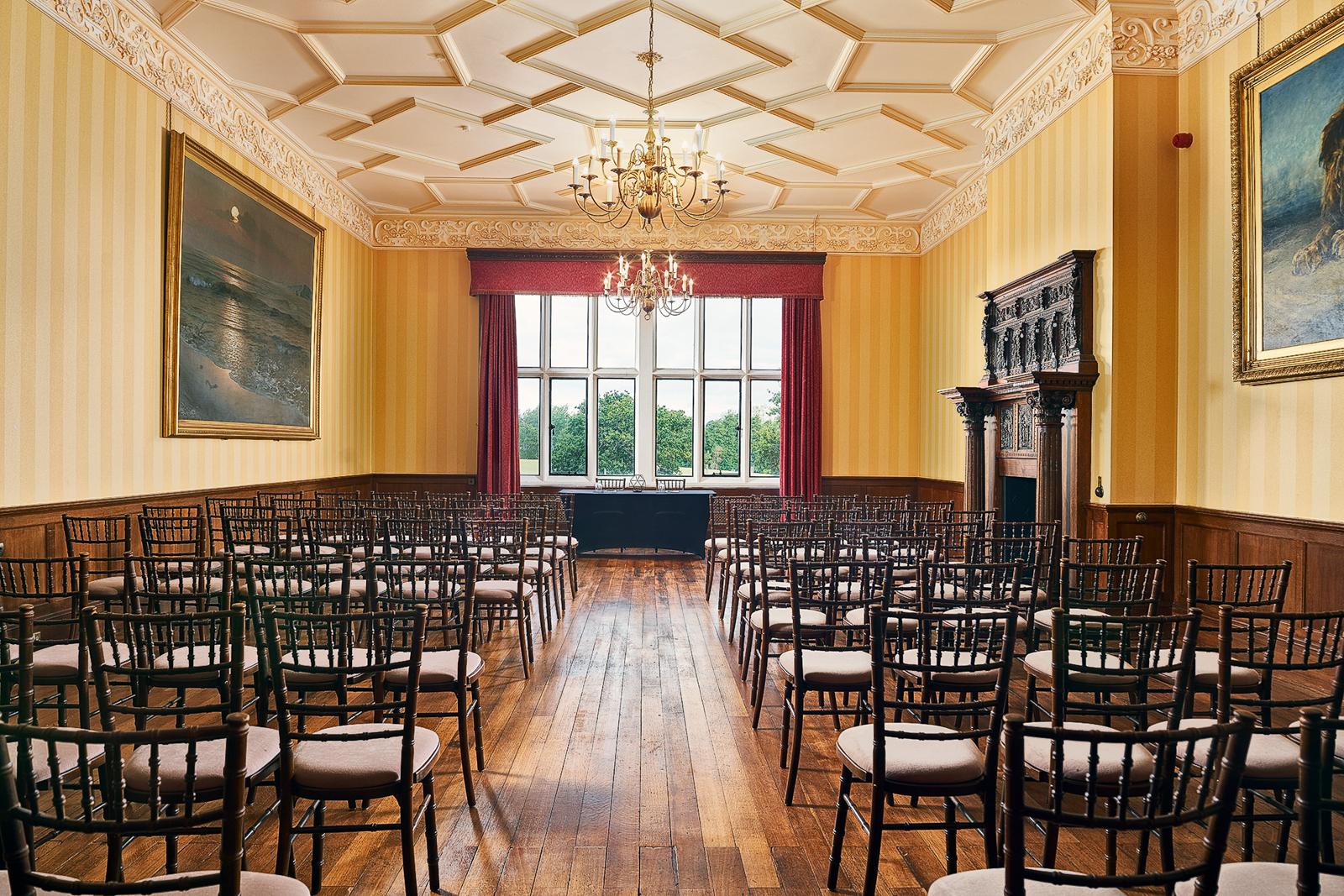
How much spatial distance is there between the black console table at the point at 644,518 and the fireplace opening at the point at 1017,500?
379 cm

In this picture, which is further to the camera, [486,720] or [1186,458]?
[1186,458]

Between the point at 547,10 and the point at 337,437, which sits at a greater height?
the point at 547,10

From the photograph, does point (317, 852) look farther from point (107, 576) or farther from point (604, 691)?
point (107, 576)

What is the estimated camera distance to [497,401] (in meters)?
11.1

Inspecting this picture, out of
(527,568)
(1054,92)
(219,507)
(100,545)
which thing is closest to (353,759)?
(527,568)

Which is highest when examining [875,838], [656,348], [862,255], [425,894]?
[862,255]

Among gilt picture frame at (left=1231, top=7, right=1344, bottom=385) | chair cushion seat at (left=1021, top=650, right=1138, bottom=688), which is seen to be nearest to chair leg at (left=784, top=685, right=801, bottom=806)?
chair cushion seat at (left=1021, top=650, right=1138, bottom=688)

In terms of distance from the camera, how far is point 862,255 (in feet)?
36.8


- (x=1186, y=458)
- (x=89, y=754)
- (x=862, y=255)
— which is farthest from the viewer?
(x=862, y=255)

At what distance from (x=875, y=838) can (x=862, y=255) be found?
964 centimetres

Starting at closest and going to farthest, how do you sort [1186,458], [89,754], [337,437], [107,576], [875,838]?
[875,838]
[89,754]
[107,576]
[1186,458]
[337,437]

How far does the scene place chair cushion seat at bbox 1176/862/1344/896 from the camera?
1784 millimetres

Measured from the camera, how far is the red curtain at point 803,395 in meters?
11.1

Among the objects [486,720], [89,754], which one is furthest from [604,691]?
[89,754]
